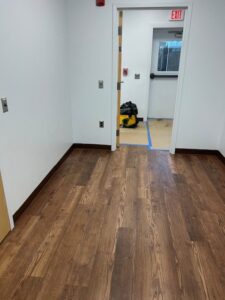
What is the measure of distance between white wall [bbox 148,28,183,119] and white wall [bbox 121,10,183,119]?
330 millimetres

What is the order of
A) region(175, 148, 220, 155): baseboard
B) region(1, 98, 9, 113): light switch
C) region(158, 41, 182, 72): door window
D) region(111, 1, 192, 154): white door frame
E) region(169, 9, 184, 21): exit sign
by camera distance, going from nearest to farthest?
region(1, 98, 9, 113): light switch, region(111, 1, 192, 154): white door frame, region(175, 148, 220, 155): baseboard, region(169, 9, 184, 21): exit sign, region(158, 41, 182, 72): door window

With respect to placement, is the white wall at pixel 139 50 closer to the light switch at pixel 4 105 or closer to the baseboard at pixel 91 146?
the baseboard at pixel 91 146

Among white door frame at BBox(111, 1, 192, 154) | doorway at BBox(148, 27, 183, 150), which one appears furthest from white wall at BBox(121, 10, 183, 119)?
white door frame at BBox(111, 1, 192, 154)

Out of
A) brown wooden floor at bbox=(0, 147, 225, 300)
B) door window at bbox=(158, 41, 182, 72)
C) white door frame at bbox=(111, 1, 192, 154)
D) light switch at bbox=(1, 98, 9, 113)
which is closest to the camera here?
brown wooden floor at bbox=(0, 147, 225, 300)

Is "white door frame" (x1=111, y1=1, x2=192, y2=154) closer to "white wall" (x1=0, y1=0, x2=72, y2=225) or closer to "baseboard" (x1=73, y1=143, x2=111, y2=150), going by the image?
"baseboard" (x1=73, y1=143, x2=111, y2=150)

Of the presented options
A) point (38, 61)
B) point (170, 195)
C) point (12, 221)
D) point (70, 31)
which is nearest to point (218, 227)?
point (170, 195)

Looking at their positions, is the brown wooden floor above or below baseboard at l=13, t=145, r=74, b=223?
below

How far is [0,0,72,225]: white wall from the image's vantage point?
1874 mm

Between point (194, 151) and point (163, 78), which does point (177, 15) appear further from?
point (194, 151)

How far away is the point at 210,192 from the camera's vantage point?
8.71ft

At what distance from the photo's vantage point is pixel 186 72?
3301 millimetres

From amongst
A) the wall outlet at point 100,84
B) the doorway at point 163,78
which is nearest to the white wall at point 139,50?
the doorway at point 163,78

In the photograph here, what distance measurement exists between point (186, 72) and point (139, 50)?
1998 millimetres

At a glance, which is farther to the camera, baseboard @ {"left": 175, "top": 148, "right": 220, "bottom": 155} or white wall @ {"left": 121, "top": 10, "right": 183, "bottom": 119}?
white wall @ {"left": 121, "top": 10, "right": 183, "bottom": 119}
